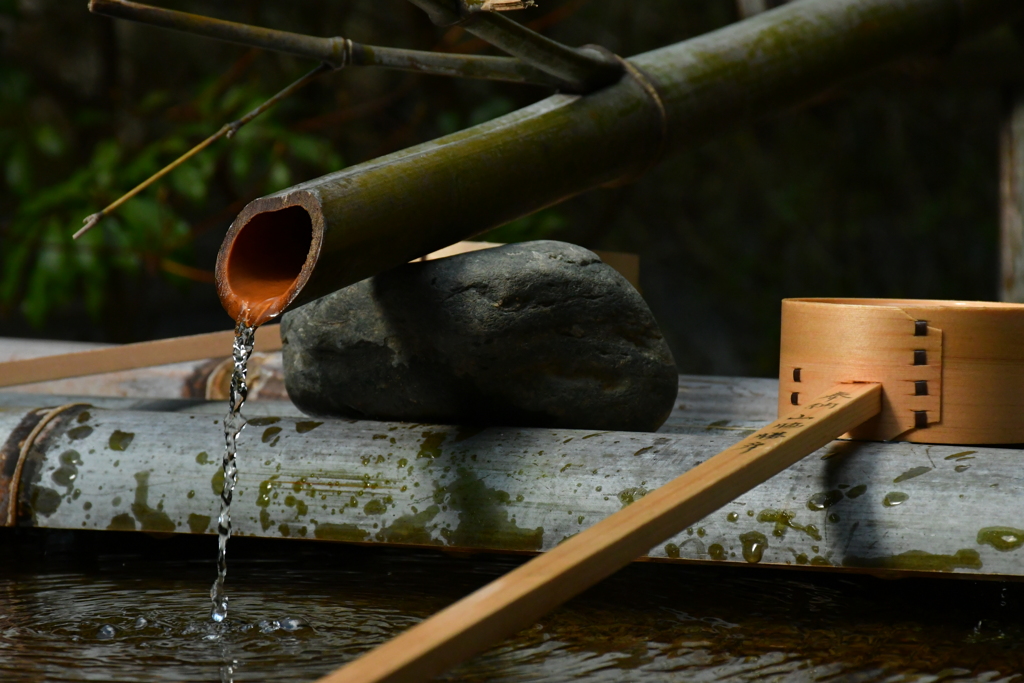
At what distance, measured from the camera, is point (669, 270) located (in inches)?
269

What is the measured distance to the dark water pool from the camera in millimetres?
1527

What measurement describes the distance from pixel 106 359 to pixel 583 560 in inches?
80.5

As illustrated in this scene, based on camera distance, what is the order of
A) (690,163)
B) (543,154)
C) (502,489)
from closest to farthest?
(502,489) < (543,154) < (690,163)

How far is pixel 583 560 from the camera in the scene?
45.5 inches

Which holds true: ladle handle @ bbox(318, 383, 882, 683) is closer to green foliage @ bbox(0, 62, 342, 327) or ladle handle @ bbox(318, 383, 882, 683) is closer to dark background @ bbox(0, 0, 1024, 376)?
green foliage @ bbox(0, 62, 342, 327)

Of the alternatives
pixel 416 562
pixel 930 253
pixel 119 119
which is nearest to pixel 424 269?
pixel 416 562

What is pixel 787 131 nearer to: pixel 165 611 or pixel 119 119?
pixel 119 119

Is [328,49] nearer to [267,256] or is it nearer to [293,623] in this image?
[267,256]

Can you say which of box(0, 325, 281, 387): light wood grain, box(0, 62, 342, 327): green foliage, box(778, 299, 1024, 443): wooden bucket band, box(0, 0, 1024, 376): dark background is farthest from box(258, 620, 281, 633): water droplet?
box(0, 0, 1024, 376): dark background

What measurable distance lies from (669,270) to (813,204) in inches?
37.1

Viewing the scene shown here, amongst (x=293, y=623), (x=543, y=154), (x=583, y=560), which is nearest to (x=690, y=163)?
(x=543, y=154)

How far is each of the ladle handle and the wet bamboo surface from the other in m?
0.15

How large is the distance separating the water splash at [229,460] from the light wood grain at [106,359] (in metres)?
0.85

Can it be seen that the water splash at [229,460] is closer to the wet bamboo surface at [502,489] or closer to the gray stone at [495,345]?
the wet bamboo surface at [502,489]
